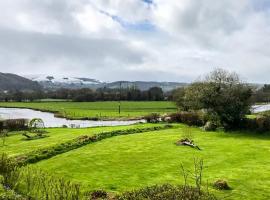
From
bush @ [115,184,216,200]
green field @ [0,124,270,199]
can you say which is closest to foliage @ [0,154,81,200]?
bush @ [115,184,216,200]

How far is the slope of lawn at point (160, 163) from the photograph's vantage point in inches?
1119

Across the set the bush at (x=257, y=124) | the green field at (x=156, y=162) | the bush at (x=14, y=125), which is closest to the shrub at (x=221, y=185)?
the green field at (x=156, y=162)

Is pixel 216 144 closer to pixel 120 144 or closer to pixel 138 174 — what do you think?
pixel 120 144

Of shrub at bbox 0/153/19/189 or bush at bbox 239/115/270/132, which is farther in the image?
bush at bbox 239/115/270/132

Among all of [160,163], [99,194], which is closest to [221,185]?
[99,194]

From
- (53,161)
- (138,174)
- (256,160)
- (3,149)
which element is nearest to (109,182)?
(138,174)

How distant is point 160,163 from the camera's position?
35031 millimetres

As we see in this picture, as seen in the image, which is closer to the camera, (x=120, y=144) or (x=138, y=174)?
(x=138, y=174)

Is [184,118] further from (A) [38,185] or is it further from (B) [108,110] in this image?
(B) [108,110]

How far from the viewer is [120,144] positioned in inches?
1799

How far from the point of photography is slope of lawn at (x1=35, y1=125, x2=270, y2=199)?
28422 millimetres

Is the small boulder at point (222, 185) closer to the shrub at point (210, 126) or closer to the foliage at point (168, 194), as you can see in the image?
the foliage at point (168, 194)

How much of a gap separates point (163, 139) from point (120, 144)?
20.7 ft

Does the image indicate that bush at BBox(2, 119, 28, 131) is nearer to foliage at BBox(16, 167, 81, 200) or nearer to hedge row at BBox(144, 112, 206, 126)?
hedge row at BBox(144, 112, 206, 126)
